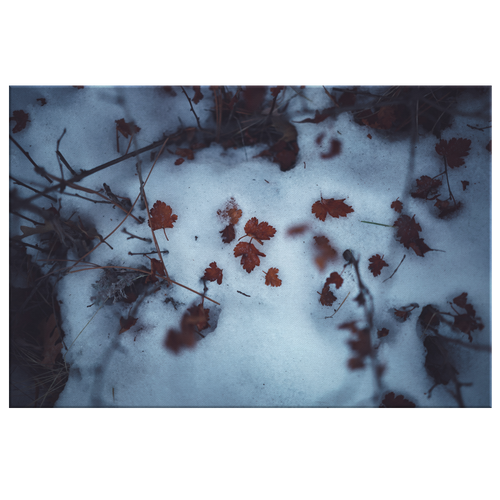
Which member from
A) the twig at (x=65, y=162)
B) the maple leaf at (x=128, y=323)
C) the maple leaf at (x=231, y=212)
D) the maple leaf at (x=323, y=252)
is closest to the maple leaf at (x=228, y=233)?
the maple leaf at (x=231, y=212)

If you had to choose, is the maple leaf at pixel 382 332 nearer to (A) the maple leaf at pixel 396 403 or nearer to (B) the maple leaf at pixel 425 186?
(A) the maple leaf at pixel 396 403

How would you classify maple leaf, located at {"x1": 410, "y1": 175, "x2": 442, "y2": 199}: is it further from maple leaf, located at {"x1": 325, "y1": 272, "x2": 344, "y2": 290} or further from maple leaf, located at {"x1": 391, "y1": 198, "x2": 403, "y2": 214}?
maple leaf, located at {"x1": 325, "y1": 272, "x2": 344, "y2": 290}

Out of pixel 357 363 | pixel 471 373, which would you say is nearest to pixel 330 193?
pixel 357 363

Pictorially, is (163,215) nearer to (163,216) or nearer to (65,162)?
(163,216)

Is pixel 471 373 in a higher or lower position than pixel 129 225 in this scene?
lower

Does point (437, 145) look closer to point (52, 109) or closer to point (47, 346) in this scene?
point (52, 109)
